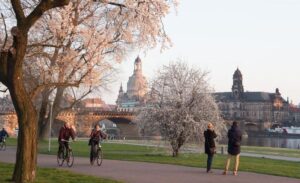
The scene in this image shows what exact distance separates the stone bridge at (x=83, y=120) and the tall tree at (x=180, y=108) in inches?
1056

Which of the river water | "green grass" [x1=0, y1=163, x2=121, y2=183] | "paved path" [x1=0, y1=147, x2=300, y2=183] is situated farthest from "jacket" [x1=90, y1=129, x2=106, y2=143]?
the river water

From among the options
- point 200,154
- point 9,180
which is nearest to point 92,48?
point 9,180

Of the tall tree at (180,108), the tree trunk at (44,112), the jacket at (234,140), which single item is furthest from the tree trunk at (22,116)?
the tree trunk at (44,112)

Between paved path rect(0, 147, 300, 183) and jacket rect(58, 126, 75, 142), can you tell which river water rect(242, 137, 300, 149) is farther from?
paved path rect(0, 147, 300, 183)

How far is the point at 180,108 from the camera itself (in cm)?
2898

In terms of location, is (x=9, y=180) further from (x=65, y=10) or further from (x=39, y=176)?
(x=65, y=10)

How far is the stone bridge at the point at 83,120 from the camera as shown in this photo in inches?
3103

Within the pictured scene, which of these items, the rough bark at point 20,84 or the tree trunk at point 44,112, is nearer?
the rough bark at point 20,84

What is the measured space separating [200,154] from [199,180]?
16.6m

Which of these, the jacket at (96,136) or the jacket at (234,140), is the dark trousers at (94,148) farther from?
the jacket at (234,140)

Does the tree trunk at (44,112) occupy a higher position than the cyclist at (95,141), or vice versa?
the tree trunk at (44,112)

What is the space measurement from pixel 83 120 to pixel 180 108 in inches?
2716

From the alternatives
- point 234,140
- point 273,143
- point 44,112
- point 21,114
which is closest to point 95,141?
point 234,140

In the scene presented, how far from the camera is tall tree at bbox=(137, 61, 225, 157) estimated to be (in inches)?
1131
